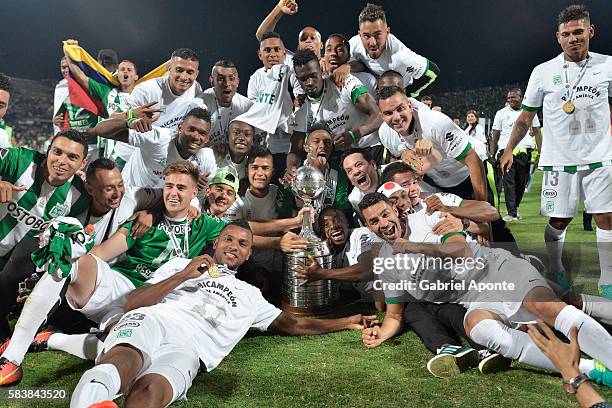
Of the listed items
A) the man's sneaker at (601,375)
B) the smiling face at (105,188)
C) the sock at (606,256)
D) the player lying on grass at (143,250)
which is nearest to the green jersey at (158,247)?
the player lying on grass at (143,250)

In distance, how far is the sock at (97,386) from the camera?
170 cm

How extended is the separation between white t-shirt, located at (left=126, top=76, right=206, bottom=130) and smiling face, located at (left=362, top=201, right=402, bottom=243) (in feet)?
6.18

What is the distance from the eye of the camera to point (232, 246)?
273 cm

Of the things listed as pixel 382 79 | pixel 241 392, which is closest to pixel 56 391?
pixel 241 392

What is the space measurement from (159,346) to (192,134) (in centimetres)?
178

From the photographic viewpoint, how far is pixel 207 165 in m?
3.59

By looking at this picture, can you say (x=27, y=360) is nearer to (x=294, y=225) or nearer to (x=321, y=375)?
(x=321, y=375)

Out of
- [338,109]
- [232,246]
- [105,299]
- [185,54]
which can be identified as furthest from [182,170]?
[338,109]

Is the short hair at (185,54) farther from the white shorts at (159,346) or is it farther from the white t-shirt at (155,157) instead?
the white shorts at (159,346)

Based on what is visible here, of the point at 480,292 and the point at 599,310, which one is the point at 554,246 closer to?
the point at 599,310

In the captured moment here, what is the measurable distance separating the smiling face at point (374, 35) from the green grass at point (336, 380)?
2.39m

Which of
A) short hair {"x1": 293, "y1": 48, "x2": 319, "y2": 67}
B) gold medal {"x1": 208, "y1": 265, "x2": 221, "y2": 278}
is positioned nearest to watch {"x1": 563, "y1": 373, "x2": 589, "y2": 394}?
gold medal {"x1": 208, "y1": 265, "x2": 221, "y2": 278}

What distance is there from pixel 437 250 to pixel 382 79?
1.61 m

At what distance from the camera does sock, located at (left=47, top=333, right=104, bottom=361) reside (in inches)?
98.5
